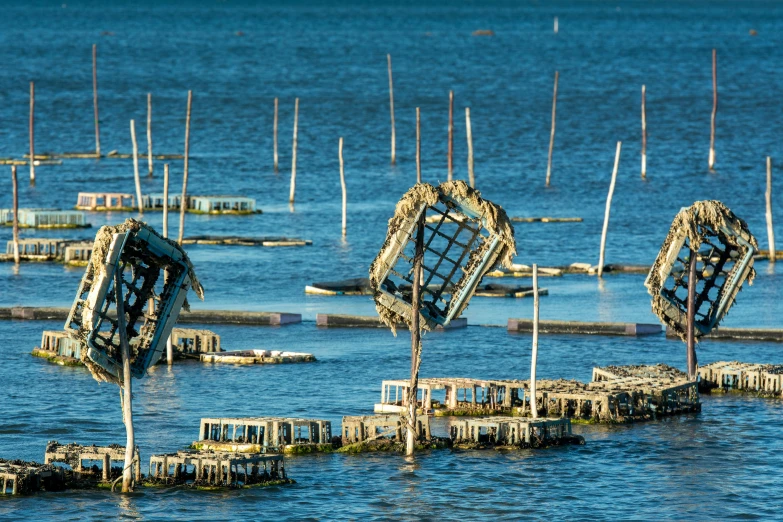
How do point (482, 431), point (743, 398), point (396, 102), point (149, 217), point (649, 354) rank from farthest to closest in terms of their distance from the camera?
point (396, 102) < point (149, 217) < point (649, 354) < point (743, 398) < point (482, 431)

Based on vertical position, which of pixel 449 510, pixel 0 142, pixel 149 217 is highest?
pixel 0 142

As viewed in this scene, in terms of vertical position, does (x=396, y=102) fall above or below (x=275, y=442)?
above

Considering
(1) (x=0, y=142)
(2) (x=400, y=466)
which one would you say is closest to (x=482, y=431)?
(2) (x=400, y=466)

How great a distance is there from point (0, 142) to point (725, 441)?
10213cm

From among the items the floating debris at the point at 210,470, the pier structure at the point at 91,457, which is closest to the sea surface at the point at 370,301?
the floating debris at the point at 210,470

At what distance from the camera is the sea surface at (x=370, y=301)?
3659 centimetres

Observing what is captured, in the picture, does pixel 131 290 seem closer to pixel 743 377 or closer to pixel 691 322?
pixel 691 322

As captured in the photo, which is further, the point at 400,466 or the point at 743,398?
the point at 743,398

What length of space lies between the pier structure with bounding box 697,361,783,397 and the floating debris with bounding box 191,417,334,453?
14.2 m

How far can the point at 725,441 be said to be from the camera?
42.1m

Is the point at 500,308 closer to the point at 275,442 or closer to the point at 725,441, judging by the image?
the point at 725,441

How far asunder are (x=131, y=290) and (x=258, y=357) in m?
17.0

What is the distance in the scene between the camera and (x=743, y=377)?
48.4 m

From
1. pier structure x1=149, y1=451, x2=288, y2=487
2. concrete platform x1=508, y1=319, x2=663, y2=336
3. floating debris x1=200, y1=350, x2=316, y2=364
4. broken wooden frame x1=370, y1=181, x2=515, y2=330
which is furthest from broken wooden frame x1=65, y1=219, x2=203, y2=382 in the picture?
concrete platform x1=508, y1=319, x2=663, y2=336
